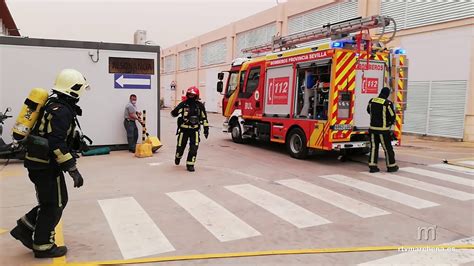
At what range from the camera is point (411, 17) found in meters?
17.1

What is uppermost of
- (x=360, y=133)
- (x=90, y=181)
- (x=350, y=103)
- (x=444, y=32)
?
(x=444, y=32)

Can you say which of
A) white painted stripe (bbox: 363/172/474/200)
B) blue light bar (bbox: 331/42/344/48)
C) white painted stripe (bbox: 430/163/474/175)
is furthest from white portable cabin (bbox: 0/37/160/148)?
white painted stripe (bbox: 430/163/474/175)

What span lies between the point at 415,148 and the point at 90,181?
1027cm

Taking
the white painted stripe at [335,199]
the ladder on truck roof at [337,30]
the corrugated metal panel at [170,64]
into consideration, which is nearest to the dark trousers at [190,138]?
the white painted stripe at [335,199]

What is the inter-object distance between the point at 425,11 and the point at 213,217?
594 inches

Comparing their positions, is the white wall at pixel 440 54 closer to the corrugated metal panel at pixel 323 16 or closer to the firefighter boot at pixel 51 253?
the corrugated metal panel at pixel 323 16

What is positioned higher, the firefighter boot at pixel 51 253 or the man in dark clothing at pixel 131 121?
the man in dark clothing at pixel 131 121

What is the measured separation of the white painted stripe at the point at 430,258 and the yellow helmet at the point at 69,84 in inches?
130

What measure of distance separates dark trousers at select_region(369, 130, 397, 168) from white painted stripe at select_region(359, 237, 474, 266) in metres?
4.30

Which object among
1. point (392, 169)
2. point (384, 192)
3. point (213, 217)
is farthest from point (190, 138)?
point (392, 169)

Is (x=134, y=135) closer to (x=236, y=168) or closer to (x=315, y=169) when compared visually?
(x=236, y=168)

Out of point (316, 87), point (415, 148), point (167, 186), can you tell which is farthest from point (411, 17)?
point (167, 186)

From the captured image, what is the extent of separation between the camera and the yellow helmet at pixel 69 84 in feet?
12.8

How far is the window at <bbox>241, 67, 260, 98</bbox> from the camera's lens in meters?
12.2
